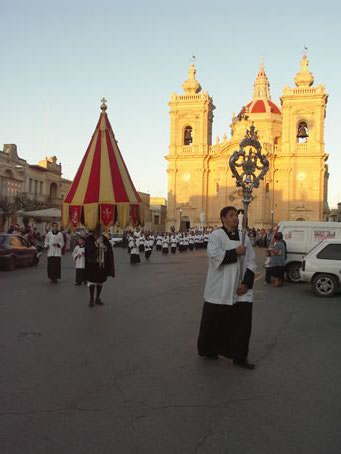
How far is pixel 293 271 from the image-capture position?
15445 mm

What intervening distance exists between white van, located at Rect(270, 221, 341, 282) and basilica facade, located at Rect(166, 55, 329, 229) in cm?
4272

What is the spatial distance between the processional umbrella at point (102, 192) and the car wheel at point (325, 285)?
Answer: 202 inches

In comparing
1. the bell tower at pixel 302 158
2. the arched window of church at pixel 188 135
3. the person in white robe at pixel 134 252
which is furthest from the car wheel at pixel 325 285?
the arched window of church at pixel 188 135

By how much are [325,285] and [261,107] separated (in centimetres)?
6209

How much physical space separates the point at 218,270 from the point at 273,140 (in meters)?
63.8

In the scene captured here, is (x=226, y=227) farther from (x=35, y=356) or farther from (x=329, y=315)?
(x=329, y=315)

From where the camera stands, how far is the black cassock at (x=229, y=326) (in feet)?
19.3

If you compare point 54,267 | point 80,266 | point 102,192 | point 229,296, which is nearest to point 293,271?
point 80,266

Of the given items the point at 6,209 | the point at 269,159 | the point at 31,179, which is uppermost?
the point at 269,159

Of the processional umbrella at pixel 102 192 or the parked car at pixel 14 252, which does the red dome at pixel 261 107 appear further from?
the processional umbrella at pixel 102 192

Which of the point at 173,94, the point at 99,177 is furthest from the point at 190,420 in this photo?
the point at 173,94

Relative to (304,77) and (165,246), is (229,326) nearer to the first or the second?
(165,246)

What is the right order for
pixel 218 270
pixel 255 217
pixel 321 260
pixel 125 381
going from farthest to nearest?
pixel 255 217 < pixel 321 260 < pixel 218 270 < pixel 125 381

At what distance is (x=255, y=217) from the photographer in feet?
199
